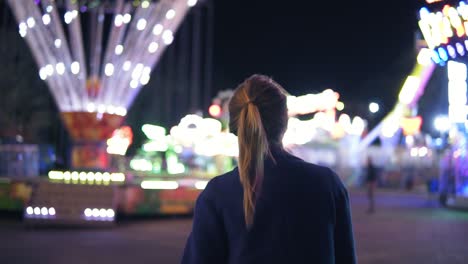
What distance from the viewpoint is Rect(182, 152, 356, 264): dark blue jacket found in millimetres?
2242

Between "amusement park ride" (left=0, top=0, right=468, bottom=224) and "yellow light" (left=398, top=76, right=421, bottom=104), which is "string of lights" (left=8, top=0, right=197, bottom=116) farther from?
"yellow light" (left=398, top=76, right=421, bottom=104)

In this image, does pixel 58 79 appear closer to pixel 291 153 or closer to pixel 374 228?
pixel 374 228

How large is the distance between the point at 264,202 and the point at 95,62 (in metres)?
16.0

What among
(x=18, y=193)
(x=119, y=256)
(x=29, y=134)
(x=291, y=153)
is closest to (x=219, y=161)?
(x=29, y=134)

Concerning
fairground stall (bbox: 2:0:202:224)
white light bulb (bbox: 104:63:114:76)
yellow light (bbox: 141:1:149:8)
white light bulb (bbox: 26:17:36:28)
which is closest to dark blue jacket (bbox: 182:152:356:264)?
fairground stall (bbox: 2:0:202:224)

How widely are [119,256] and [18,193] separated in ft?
22.0

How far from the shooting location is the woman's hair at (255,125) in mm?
2266

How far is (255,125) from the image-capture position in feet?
7.43

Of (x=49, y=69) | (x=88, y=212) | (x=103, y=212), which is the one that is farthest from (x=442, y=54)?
(x=49, y=69)

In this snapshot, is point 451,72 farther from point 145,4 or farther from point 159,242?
point 159,242

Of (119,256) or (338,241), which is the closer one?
(338,241)

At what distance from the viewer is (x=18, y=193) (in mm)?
15070

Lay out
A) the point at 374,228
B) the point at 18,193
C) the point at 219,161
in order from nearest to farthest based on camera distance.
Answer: the point at 374,228, the point at 18,193, the point at 219,161

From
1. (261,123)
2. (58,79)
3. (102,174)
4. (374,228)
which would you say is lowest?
(374,228)
